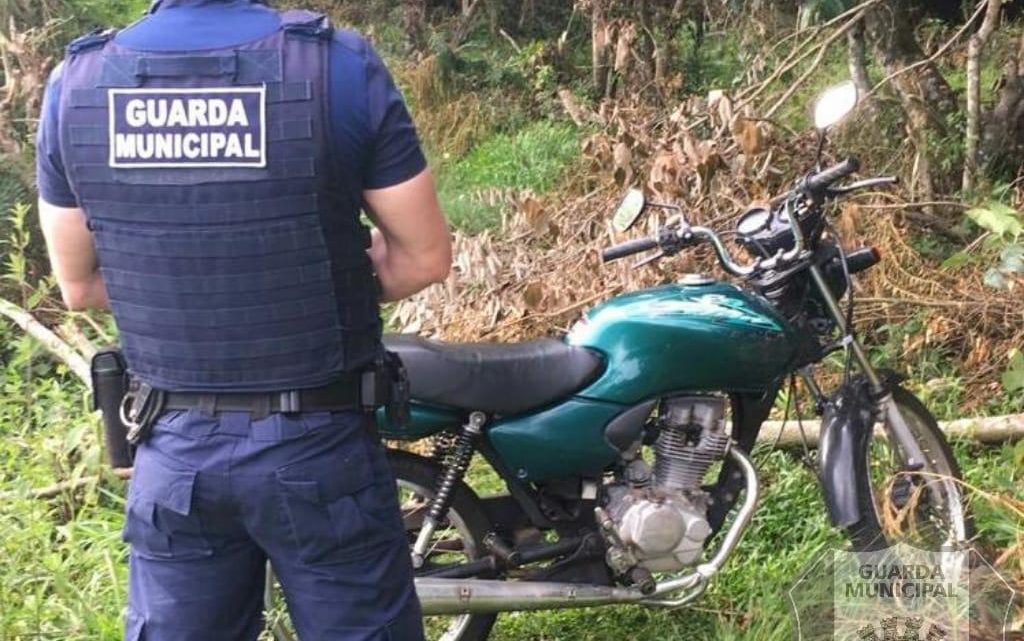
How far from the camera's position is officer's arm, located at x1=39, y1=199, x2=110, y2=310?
2.01 meters

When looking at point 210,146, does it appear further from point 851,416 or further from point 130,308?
point 851,416

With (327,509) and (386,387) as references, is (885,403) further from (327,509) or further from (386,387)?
(327,509)

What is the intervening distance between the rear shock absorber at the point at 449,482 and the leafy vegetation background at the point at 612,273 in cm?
60

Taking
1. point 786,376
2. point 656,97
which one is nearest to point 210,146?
point 786,376

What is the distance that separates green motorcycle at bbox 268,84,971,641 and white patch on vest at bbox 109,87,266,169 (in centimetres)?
89

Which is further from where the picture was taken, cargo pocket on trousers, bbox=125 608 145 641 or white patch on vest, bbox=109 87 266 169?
cargo pocket on trousers, bbox=125 608 145 641

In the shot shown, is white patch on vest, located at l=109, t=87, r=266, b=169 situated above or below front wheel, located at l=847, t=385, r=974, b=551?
above

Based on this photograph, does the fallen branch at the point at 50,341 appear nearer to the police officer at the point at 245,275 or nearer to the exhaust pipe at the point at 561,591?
the exhaust pipe at the point at 561,591

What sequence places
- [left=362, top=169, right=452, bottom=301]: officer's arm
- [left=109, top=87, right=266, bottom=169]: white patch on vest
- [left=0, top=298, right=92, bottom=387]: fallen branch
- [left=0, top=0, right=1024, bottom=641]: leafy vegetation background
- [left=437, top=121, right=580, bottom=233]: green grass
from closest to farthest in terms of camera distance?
[left=109, top=87, right=266, bottom=169]: white patch on vest, [left=362, top=169, right=452, bottom=301]: officer's arm, [left=0, top=0, right=1024, bottom=641]: leafy vegetation background, [left=0, top=298, right=92, bottom=387]: fallen branch, [left=437, top=121, right=580, bottom=233]: green grass

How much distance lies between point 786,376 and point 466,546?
95 cm

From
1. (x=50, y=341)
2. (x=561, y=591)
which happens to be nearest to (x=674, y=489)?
(x=561, y=591)

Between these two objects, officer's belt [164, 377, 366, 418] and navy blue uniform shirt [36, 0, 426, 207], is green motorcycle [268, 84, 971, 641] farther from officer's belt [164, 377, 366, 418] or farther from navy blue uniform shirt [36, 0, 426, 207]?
navy blue uniform shirt [36, 0, 426, 207]

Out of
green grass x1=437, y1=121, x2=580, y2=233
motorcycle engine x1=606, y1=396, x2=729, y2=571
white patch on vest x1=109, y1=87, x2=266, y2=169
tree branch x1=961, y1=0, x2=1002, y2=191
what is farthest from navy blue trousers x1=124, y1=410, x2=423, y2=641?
green grass x1=437, y1=121, x2=580, y2=233

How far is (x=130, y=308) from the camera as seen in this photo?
6.47ft
